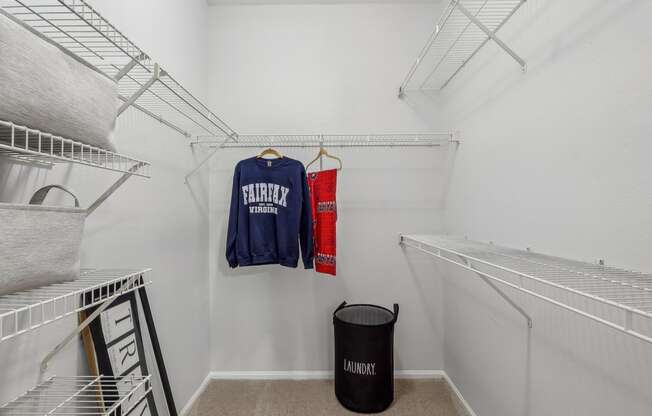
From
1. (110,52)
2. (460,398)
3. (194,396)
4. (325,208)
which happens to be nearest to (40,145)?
(110,52)

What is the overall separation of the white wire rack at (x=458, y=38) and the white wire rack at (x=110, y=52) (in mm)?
1169

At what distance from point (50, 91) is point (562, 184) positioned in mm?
1504

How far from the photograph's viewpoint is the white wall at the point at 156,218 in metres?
0.91

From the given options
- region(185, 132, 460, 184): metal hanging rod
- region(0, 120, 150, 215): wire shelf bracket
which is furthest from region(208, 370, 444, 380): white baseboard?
region(0, 120, 150, 215): wire shelf bracket

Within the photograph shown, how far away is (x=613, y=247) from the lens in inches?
36.4

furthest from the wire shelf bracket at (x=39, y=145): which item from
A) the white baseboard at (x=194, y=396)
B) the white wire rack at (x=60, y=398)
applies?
the white baseboard at (x=194, y=396)

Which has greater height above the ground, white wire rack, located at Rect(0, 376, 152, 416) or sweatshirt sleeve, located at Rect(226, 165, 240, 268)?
sweatshirt sleeve, located at Rect(226, 165, 240, 268)

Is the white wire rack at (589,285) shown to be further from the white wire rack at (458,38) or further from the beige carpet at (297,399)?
the beige carpet at (297,399)

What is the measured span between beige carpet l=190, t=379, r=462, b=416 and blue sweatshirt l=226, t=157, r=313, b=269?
0.87 meters

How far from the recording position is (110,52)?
1.03 meters

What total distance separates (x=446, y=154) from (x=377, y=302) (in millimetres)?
1184

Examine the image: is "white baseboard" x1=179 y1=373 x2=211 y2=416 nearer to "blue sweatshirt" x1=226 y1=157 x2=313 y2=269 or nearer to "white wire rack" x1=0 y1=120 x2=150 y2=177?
"blue sweatshirt" x1=226 y1=157 x2=313 y2=269

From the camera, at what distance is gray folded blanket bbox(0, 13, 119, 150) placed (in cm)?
52

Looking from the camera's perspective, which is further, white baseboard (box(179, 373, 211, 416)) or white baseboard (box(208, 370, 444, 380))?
white baseboard (box(208, 370, 444, 380))
